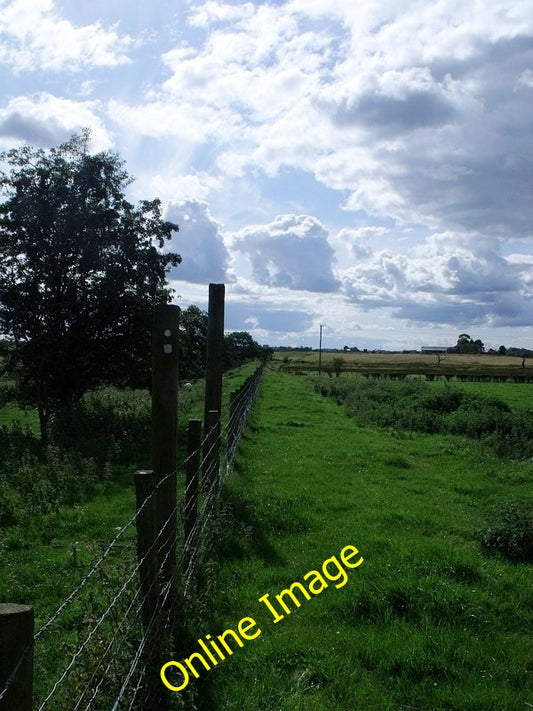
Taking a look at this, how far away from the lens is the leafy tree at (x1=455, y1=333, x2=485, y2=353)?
5902 inches

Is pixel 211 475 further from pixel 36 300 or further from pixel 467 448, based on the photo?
pixel 36 300

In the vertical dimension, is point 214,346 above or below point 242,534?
above

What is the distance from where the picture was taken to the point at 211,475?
771cm

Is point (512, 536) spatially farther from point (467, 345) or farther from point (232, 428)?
point (467, 345)

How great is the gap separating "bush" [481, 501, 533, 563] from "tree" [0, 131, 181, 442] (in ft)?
46.4

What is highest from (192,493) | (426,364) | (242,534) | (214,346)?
(214,346)

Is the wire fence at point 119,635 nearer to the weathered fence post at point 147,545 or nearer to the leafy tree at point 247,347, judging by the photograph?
the weathered fence post at point 147,545

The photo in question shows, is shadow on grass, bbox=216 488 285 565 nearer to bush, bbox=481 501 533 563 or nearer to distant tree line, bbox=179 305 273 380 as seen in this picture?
bush, bbox=481 501 533 563

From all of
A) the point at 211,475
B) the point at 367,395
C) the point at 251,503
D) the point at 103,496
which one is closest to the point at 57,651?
the point at 211,475

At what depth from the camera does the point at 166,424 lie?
4809 mm

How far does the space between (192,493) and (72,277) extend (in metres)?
15.0

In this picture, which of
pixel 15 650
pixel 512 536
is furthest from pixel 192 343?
pixel 15 650

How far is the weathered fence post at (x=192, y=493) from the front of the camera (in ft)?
18.8

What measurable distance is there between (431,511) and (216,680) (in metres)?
5.56
